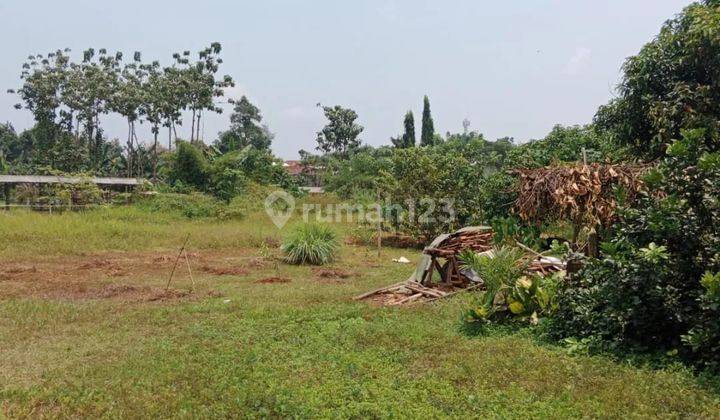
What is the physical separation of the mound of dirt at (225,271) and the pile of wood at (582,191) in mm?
5731

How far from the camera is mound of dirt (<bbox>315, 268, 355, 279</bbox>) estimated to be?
372 inches

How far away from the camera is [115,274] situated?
9461 mm

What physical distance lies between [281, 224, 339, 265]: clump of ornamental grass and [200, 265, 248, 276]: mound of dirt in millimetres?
1251

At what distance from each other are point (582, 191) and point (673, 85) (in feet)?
5.74

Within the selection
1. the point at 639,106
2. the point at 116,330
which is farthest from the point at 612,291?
the point at 116,330

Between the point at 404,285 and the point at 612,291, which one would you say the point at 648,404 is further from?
the point at 404,285

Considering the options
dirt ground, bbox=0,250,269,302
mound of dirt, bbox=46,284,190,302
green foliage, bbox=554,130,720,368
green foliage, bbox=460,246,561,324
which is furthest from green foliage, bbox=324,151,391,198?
green foliage, bbox=554,130,720,368

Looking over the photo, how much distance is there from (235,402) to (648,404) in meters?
2.71

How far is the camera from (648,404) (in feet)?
11.1

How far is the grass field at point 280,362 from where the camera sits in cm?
353

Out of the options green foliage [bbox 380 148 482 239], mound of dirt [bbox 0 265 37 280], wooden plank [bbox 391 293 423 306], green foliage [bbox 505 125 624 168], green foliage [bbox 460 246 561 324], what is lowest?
mound of dirt [bbox 0 265 37 280]

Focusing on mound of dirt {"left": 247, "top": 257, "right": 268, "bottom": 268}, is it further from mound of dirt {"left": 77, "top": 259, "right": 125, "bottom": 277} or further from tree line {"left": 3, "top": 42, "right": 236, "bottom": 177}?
tree line {"left": 3, "top": 42, "right": 236, "bottom": 177}

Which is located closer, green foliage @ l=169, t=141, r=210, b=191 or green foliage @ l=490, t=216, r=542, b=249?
green foliage @ l=490, t=216, r=542, b=249

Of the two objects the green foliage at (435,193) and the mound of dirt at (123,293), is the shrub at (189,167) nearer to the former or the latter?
the green foliage at (435,193)
